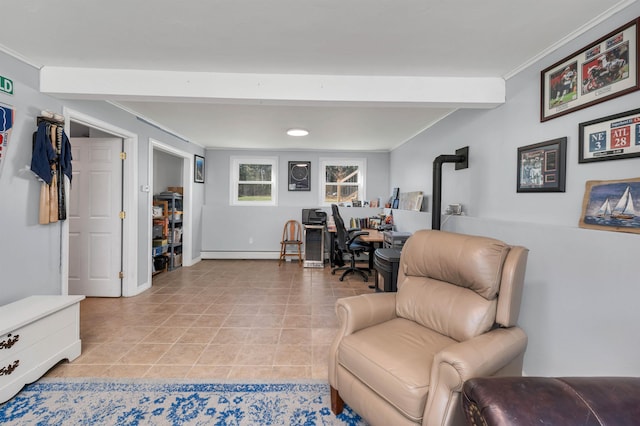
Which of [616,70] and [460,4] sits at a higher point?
[460,4]

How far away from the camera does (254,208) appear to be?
5727 mm

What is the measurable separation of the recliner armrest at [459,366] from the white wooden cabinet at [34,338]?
2.41m

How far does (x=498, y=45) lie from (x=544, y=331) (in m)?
1.93

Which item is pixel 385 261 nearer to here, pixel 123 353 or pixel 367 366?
pixel 367 366

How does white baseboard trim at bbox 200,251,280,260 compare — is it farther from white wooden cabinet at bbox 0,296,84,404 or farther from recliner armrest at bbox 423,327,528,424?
recliner armrest at bbox 423,327,528,424

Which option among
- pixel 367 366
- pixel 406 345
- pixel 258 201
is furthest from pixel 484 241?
pixel 258 201

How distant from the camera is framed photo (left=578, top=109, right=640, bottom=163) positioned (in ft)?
4.52

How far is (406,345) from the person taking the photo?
1470 mm

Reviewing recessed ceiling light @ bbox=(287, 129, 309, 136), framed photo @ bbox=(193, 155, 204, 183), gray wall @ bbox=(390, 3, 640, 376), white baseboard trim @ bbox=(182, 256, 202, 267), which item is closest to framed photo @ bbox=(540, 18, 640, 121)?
gray wall @ bbox=(390, 3, 640, 376)

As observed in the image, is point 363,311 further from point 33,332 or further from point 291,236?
point 291,236

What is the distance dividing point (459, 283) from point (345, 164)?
14.7ft

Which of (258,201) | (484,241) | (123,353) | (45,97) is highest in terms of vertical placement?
(45,97)

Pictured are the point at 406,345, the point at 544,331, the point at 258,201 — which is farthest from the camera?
the point at 258,201

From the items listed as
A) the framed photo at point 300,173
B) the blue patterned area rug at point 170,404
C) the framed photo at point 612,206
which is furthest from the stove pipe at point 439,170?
the framed photo at point 300,173
